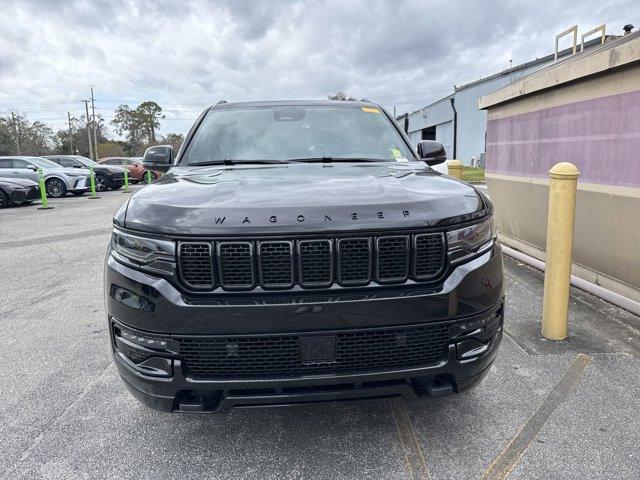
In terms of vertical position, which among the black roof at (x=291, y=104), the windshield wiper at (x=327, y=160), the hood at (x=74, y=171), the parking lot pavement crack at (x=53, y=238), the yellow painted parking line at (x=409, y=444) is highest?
the black roof at (x=291, y=104)

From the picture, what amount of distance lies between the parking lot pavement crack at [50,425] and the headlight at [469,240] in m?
2.26

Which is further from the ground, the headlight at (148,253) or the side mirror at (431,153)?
the side mirror at (431,153)

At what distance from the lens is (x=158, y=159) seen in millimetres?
3543

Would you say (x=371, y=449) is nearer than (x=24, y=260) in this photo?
Yes

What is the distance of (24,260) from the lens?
702 cm

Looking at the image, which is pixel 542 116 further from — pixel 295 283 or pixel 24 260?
pixel 24 260

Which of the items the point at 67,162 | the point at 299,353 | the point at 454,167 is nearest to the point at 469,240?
the point at 299,353

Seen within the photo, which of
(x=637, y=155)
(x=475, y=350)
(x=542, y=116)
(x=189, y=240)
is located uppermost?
(x=542, y=116)

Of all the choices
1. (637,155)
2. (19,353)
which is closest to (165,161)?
(19,353)

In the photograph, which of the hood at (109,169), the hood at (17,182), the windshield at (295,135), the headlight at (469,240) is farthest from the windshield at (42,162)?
the headlight at (469,240)

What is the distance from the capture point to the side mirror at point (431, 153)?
3.57 metres

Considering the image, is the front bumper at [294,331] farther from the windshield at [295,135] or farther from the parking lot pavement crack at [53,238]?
the parking lot pavement crack at [53,238]

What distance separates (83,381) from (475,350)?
2515mm

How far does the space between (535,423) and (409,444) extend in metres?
0.72
